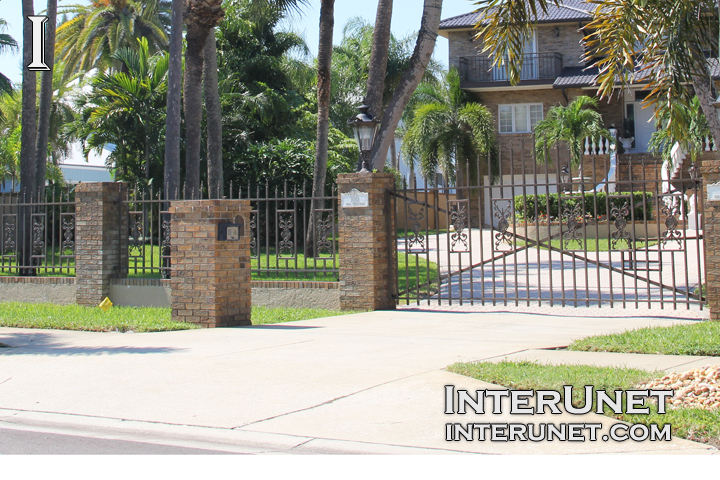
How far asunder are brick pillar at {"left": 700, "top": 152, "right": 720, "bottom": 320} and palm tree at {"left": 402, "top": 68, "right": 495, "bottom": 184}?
73.1ft

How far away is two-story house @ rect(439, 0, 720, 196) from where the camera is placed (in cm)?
3372

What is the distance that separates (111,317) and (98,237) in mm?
2546

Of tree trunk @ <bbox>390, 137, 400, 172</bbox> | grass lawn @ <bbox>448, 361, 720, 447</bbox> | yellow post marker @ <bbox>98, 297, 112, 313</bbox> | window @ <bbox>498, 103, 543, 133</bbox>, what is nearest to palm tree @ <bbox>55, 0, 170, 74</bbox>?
tree trunk @ <bbox>390, 137, 400, 172</bbox>

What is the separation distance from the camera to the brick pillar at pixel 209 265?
35.5ft

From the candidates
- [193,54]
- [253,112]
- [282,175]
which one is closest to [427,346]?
[193,54]

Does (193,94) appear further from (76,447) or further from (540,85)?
(540,85)

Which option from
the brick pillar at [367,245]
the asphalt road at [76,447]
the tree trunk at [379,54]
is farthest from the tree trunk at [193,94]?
the asphalt road at [76,447]

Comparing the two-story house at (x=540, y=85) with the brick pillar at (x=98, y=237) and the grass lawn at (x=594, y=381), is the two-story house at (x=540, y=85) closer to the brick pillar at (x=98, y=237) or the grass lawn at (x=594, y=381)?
the brick pillar at (x=98, y=237)

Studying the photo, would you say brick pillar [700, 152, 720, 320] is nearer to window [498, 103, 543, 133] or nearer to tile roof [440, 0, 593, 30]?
tile roof [440, 0, 593, 30]

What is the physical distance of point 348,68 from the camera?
44.0 metres

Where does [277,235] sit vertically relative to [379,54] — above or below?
below

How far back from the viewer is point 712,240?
10125 mm

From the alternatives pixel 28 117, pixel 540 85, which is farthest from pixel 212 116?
pixel 540 85

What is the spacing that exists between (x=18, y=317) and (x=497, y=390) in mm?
8523
